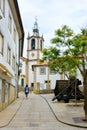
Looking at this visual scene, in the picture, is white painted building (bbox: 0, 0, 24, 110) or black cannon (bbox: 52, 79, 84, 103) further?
black cannon (bbox: 52, 79, 84, 103)

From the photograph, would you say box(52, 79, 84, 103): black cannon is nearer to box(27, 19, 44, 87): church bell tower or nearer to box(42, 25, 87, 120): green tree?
box(42, 25, 87, 120): green tree

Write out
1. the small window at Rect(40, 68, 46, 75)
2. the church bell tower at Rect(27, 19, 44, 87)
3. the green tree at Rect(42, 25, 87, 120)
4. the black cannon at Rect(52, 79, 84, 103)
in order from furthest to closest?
the church bell tower at Rect(27, 19, 44, 87)
the small window at Rect(40, 68, 46, 75)
the black cannon at Rect(52, 79, 84, 103)
the green tree at Rect(42, 25, 87, 120)

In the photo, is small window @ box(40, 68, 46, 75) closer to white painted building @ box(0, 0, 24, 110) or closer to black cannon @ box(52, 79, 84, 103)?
white painted building @ box(0, 0, 24, 110)

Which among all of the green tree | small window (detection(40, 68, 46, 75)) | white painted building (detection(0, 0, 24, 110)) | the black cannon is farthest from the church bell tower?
the green tree

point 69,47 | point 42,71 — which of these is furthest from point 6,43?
point 42,71

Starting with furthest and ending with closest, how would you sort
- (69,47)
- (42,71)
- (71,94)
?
1. (42,71)
2. (71,94)
3. (69,47)

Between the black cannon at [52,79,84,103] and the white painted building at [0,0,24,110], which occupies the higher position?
the white painted building at [0,0,24,110]

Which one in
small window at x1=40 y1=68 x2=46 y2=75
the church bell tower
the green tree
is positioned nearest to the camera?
the green tree

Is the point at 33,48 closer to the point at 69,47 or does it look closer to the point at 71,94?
the point at 71,94

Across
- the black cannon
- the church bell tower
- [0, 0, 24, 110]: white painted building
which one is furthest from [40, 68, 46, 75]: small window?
the black cannon

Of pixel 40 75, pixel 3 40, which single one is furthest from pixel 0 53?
pixel 40 75

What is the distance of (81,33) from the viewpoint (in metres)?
20.8

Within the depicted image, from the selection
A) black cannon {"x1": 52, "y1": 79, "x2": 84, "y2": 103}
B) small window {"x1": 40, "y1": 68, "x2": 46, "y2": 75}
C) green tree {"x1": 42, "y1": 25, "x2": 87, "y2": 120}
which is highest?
small window {"x1": 40, "y1": 68, "x2": 46, "y2": 75}

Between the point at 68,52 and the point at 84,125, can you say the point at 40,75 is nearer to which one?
the point at 68,52
